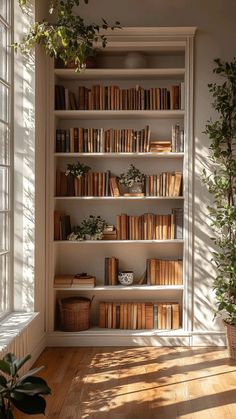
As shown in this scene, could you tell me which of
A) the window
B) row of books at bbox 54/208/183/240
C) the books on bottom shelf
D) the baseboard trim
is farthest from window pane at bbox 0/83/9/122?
the baseboard trim

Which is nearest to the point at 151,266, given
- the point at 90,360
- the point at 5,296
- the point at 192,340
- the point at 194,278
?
the point at 194,278

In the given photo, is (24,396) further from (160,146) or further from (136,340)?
(160,146)

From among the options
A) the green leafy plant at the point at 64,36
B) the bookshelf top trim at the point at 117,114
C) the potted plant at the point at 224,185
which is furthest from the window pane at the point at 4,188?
the potted plant at the point at 224,185

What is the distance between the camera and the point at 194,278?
498cm

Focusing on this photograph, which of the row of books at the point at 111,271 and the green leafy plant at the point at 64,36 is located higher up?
the green leafy plant at the point at 64,36

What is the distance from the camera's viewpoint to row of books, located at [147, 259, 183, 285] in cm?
509

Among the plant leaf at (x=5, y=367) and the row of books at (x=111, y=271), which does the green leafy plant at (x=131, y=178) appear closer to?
the row of books at (x=111, y=271)

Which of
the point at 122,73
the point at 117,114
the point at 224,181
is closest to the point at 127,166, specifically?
the point at 117,114

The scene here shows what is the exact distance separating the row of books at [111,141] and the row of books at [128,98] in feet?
0.70

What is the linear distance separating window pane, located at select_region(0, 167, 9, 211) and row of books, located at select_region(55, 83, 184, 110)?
45.8 inches

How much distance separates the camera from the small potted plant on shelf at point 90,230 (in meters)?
5.00

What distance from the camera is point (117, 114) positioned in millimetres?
5031

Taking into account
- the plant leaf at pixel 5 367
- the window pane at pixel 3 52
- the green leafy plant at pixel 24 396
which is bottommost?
the green leafy plant at pixel 24 396

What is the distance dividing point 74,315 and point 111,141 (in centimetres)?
170
